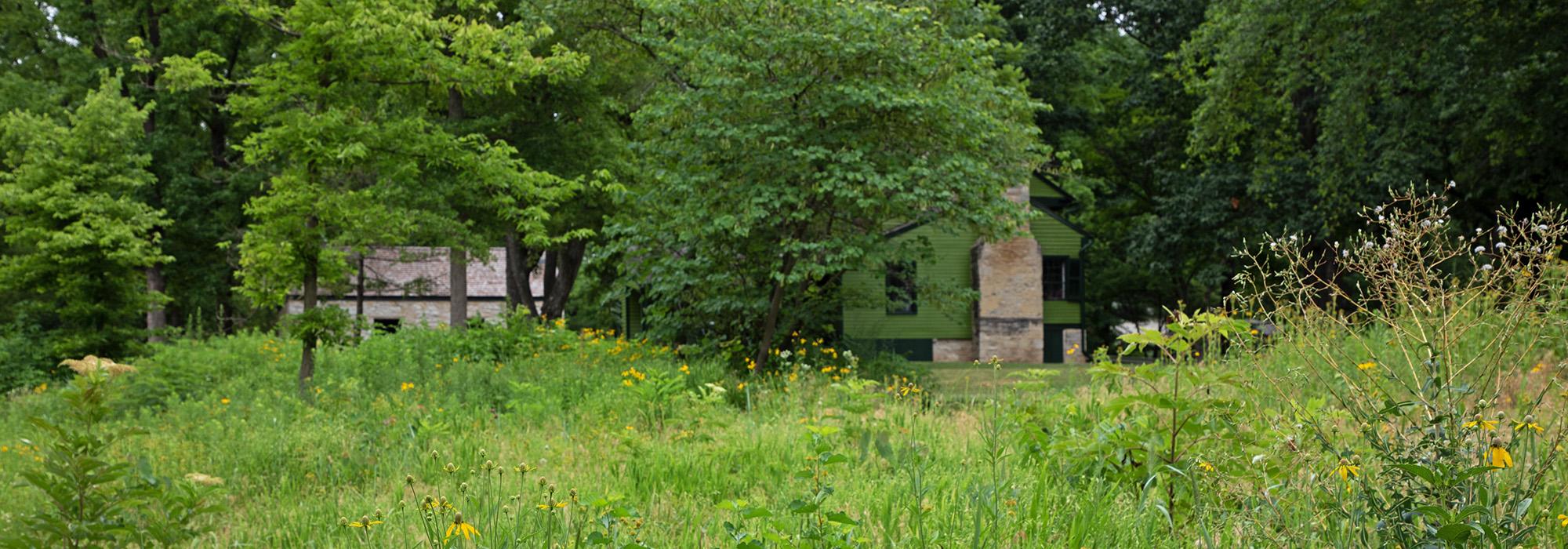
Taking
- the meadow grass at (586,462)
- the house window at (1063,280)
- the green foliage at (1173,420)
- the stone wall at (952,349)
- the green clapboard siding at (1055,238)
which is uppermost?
the green clapboard siding at (1055,238)

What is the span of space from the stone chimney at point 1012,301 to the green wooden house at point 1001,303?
0.7 inches

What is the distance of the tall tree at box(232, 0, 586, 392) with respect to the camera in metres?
9.75

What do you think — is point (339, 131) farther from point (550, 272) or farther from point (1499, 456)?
point (550, 272)

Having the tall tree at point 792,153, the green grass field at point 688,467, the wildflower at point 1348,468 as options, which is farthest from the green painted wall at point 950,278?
the wildflower at point 1348,468

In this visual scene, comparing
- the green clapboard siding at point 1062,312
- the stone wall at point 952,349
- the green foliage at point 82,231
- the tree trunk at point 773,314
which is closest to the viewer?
the tree trunk at point 773,314

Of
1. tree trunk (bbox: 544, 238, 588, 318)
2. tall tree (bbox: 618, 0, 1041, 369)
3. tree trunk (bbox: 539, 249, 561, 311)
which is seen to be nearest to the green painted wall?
tree trunk (bbox: 544, 238, 588, 318)

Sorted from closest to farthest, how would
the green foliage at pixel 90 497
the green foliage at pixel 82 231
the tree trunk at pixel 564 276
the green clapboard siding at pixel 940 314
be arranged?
the green foliage at pixel 90 497, the green foliage at pixel 82 231, the green clapboard siding at pixel 940 314, the tree trunk at pixel 564 276

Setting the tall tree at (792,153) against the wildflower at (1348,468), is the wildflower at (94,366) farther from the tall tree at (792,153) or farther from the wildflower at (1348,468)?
the tall tree at (792,153)

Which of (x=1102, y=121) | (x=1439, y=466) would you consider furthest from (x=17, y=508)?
(x=1102, y=121)

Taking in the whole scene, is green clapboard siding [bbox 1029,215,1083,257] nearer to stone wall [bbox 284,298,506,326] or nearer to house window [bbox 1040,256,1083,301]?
house window [bbox 1040,256,1083,301]

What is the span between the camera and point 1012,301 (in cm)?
2466

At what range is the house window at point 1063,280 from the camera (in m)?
27.1

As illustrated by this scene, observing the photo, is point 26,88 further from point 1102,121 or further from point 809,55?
point 1102,121

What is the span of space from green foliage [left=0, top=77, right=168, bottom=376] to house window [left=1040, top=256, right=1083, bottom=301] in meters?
20.2
